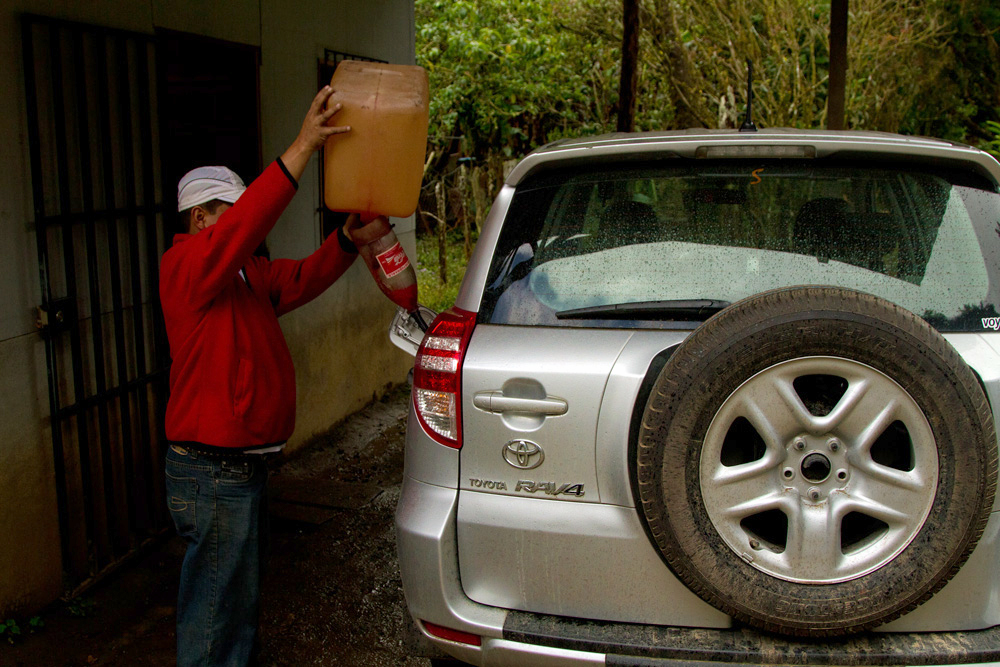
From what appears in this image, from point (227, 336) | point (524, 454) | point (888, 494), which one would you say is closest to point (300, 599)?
point (227, 336)

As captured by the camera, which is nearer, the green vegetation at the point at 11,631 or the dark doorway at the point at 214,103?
the green vegetation at the point at 11,631

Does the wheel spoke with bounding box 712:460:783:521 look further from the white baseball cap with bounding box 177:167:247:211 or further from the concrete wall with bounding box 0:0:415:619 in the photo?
the concrete wall with bounding box 0:0:415:619

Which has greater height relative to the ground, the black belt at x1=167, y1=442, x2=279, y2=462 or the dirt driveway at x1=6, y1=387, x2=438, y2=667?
the black belt at x1=167, y1=442, x2=279, y2=462

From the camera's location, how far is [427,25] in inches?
449

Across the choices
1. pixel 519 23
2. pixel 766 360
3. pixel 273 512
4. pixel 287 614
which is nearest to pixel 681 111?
pixel 519 23

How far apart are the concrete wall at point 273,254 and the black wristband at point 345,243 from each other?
125cm

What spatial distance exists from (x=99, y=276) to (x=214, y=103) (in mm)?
1583

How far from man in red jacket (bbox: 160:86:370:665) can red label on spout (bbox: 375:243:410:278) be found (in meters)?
0.40

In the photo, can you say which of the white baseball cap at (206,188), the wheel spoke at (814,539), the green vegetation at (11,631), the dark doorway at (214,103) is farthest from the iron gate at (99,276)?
the wheel spoke at (814,539)

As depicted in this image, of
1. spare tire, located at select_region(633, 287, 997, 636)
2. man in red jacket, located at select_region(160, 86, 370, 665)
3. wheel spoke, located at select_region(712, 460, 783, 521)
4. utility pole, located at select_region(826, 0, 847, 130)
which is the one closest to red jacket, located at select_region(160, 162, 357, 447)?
man in red jacket, located at select_region(160, 86, 370, 665)

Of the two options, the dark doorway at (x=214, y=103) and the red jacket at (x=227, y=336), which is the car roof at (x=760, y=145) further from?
the dark doorway at (x=214, y=103)

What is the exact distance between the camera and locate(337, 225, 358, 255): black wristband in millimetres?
3051

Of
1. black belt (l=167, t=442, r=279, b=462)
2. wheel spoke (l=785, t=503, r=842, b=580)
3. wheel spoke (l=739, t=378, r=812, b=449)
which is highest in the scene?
wheel spoke (l=739, t=378, r=812, b=449)

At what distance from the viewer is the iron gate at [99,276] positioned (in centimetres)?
348
